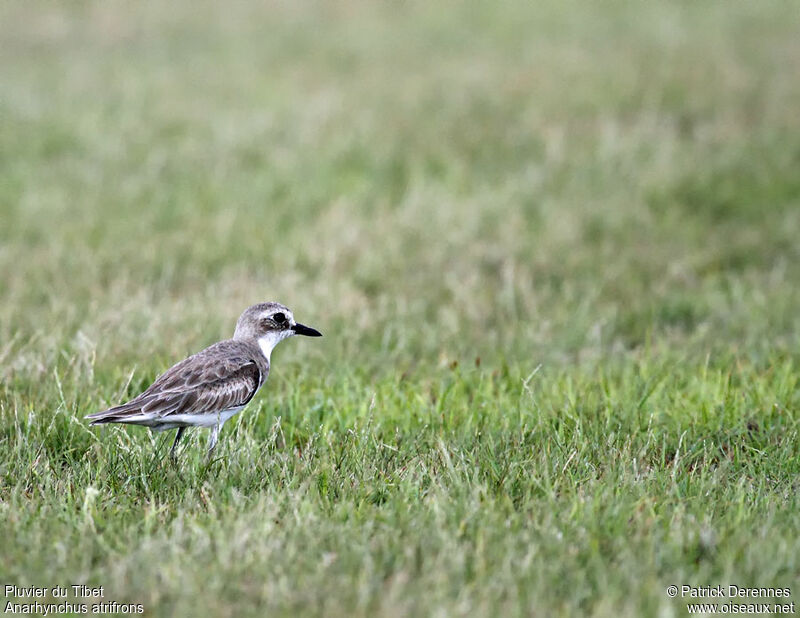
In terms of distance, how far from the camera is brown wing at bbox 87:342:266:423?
17.2 ft

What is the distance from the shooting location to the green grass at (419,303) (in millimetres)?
4297

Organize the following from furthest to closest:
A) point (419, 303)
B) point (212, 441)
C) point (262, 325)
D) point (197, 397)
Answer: point (419, 303)
point (262, 325)
point (212, 441)
point (197, 397)

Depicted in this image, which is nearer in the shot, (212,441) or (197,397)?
(197,397)

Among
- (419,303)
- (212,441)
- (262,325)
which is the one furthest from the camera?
(419,303)

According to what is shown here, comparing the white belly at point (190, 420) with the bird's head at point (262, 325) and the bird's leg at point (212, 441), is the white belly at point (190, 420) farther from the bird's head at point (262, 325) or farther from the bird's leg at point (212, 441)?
the bird's head at point (262, 325)

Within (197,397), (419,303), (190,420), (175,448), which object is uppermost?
(197,397)

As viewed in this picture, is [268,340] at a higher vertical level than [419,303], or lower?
higher

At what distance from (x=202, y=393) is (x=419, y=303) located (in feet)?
12.0

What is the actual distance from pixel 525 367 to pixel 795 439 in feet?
6.56

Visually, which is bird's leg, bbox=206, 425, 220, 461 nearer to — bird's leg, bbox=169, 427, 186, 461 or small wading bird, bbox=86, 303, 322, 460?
small wading bird, bbox=86, 303, 322, 460

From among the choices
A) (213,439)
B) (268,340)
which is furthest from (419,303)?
(213,439)

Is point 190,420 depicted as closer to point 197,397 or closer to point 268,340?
point 197,397

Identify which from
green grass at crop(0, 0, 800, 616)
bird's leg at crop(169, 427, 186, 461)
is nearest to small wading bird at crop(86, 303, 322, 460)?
bird's leg at crop(169, 427, 186, 461)

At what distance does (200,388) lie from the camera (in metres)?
5.36
